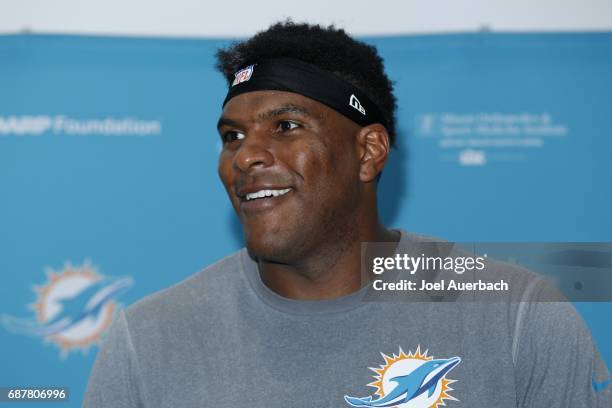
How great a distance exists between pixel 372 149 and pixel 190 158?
28.3 inches

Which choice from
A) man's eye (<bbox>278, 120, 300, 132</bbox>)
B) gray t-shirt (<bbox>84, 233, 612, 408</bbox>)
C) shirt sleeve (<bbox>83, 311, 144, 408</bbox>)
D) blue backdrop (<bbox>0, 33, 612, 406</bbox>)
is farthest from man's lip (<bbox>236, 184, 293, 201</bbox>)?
blue backdrop (<bbox>0, 33, 612, 406</bbox>)

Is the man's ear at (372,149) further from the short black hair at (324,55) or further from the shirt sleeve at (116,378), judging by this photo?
the shirt sleeve at (116,378)

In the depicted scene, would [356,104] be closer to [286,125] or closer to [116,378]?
[286,125]

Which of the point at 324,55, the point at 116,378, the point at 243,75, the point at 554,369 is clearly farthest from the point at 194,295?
the point at 554,369

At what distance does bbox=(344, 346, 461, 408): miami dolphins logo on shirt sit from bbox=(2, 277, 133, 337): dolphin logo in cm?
94

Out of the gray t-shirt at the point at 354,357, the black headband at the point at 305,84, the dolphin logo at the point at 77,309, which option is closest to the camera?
the gray t-shirt at the point at 354,357

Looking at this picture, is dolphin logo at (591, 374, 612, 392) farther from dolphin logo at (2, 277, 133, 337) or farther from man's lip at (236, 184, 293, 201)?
dolphin logo at (2, 277, 133, 337)

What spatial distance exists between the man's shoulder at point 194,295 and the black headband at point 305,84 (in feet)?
1.28

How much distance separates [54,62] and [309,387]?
128 cm

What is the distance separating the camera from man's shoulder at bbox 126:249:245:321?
1.44m

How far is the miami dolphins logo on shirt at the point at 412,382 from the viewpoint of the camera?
1.33m

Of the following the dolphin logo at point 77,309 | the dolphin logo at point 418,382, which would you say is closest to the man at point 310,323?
the dolphin logo at point 418,382

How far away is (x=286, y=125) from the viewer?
4.60 ft

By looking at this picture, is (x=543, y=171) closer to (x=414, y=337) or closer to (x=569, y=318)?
(x=569, y=318)
